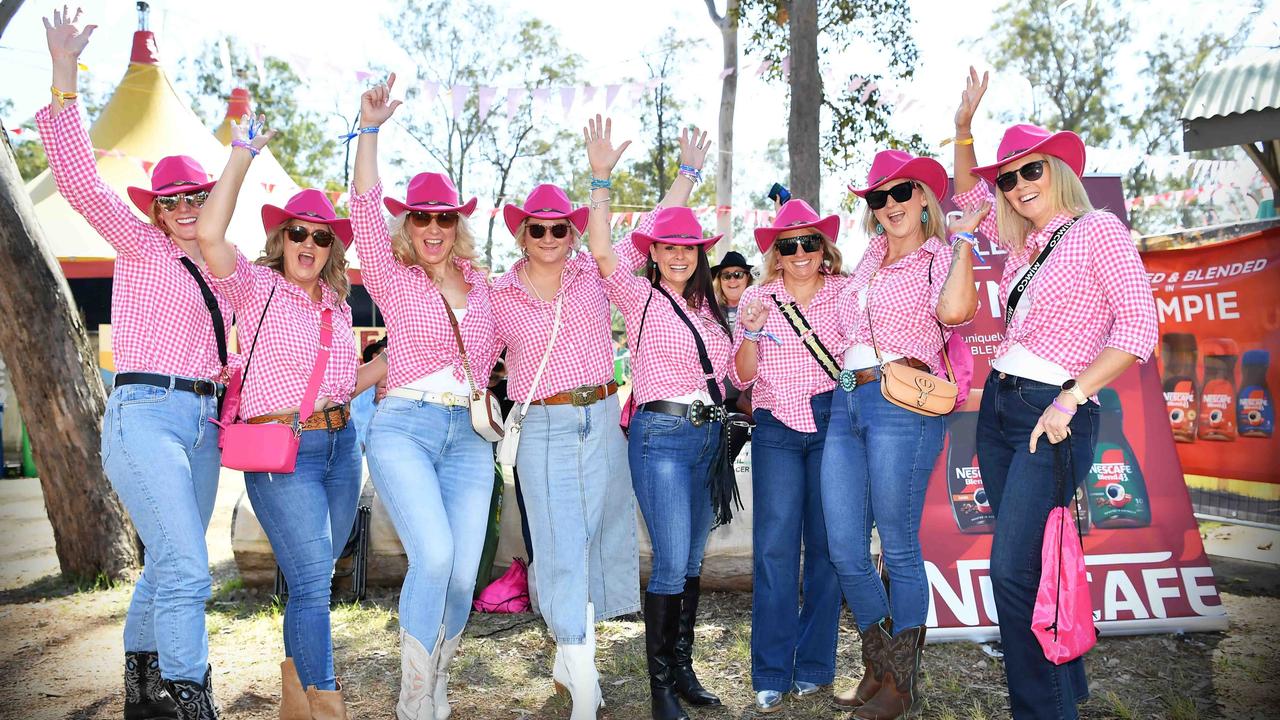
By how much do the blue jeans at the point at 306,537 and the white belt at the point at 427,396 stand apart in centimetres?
34

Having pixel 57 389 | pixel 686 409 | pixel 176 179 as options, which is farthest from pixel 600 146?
pixel 57 389

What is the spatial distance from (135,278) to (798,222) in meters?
2.68

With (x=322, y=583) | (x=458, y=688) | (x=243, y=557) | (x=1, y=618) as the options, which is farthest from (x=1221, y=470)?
(x=1, y=618)

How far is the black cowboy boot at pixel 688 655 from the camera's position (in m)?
3.94

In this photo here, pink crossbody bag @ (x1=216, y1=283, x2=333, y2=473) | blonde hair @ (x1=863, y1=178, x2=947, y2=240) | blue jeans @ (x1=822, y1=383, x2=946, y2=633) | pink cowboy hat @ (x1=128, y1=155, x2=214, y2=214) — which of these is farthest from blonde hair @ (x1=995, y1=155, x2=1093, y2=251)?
pink cowboy hat @ (x1=128, y1=155, x2=214, y2=214)

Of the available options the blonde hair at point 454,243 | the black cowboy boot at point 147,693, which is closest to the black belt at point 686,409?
the blonde hair at point 454,243

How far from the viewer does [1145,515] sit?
15.8 feet

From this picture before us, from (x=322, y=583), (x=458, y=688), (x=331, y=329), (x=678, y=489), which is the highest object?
(x=331, y=329)

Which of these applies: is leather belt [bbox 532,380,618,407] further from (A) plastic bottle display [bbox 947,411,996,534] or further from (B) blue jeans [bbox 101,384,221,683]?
(A) plastic bottle display [bbox 947,411,996,534]

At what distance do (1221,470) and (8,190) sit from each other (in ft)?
29.6

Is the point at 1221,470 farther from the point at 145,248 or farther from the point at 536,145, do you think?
the point at 536,145

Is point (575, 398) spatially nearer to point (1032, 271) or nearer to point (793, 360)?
point (793, 360)

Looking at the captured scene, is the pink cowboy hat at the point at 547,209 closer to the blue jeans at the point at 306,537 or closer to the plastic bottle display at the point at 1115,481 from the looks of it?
the blue jeans at the point at 306,537

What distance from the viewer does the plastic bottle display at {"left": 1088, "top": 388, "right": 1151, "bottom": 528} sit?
4828mm
